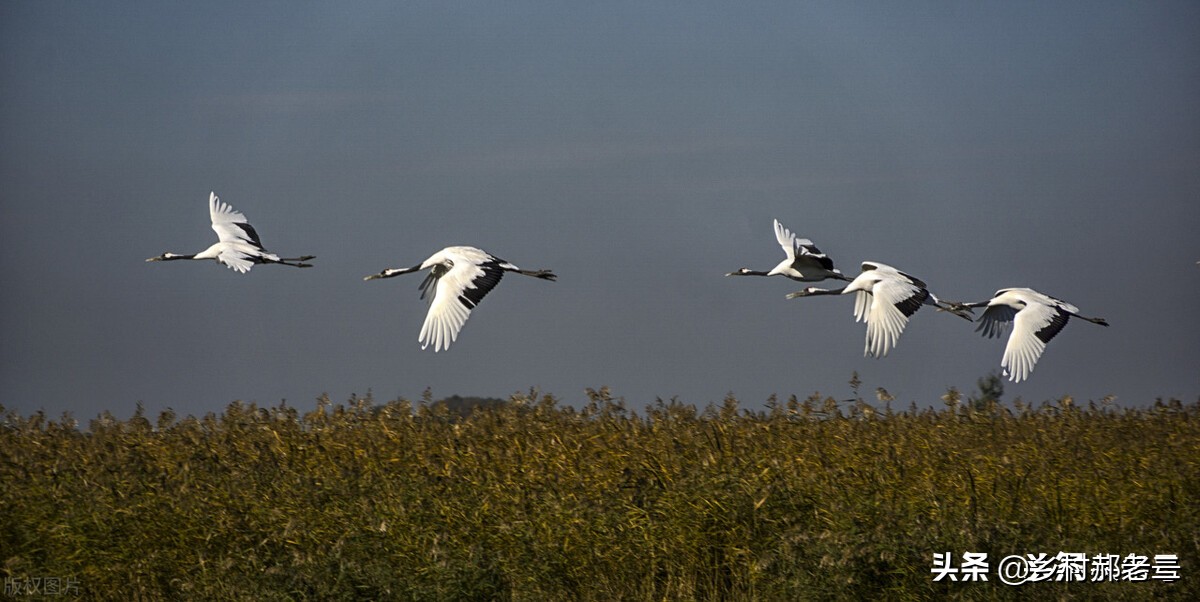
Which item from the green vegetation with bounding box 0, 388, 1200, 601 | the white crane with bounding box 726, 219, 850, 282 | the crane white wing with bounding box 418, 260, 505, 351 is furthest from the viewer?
the white crane with bounding box 726, 219, 850, 282

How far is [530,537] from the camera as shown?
353 inches

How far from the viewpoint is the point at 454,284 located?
1210 cm

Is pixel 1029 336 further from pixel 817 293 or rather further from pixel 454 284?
pixel 454 284

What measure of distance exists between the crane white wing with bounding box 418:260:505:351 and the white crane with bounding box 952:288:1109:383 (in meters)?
4.74

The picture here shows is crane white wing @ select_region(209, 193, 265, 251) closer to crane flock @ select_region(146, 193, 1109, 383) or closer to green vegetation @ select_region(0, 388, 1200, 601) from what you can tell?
crane flock @ select_region(146, 193, 1109, 383)

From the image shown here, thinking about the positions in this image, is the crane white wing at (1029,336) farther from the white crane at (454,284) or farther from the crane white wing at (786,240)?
the white crane at (454,284)

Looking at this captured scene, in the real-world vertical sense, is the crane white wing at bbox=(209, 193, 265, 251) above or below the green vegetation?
above

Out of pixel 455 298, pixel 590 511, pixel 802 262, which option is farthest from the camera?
pixel 802 262

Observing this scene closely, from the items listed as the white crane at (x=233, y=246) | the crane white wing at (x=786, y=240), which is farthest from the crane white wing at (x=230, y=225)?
the crane white wing at (x=786, y=240)

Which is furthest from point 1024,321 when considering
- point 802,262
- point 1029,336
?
point 802,262

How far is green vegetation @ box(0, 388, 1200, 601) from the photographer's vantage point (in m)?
8.49

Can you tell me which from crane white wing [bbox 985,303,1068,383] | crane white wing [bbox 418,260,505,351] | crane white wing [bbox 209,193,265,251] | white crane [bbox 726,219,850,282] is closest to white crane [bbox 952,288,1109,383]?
crane white wing [bbox 985,303,1068,383]

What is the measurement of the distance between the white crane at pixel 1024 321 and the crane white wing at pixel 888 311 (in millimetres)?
935

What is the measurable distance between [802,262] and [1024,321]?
9.01ft
